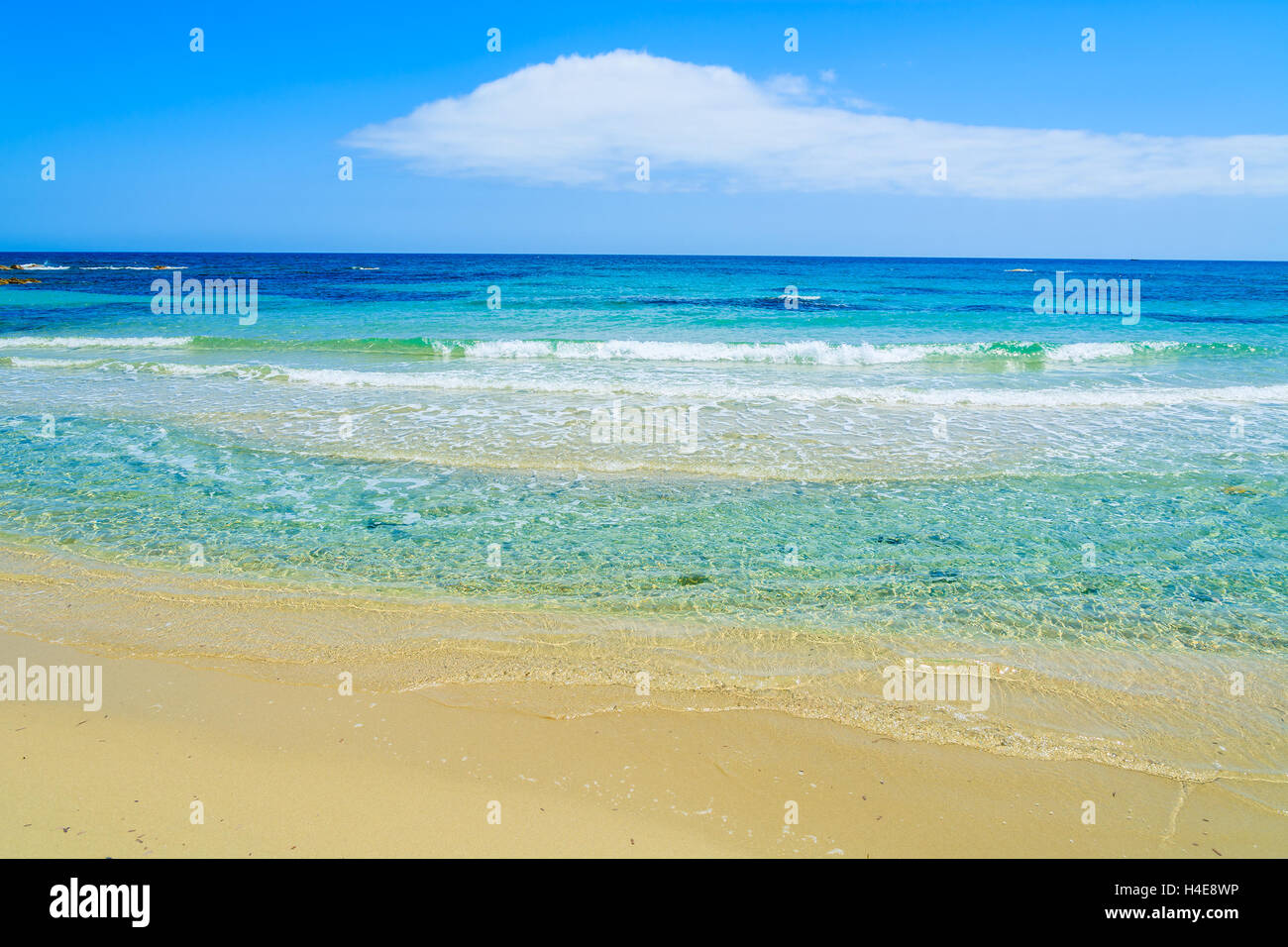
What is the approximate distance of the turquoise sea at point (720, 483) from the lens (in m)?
5.54

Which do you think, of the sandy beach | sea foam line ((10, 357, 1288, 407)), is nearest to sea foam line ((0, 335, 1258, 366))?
sea foam line ((10, 357, 1288, 407))

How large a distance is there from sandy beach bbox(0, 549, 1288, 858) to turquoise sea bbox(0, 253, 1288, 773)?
82cm

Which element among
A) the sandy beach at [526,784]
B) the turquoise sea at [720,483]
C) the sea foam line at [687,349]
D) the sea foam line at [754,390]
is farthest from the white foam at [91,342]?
the sandy beach at [526,784]

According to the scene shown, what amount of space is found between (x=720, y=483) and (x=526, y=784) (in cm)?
535

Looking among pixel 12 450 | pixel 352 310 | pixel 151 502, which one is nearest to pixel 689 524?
pixel 151 502

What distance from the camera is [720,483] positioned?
850cm

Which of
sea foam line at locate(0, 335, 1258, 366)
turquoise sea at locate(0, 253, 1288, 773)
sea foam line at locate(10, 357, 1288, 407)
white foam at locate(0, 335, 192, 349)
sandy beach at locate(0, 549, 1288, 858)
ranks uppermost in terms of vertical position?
white foam at locate(0, 335, 192, 349)

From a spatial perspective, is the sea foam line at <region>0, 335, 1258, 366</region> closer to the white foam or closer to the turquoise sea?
the white foam

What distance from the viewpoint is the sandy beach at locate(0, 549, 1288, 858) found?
3.21 m

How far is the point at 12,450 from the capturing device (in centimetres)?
952

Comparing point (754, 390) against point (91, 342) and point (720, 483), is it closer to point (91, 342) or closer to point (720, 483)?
point (720, 483)

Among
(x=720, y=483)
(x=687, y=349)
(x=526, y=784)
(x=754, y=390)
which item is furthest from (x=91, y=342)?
(x=526, y=784)
